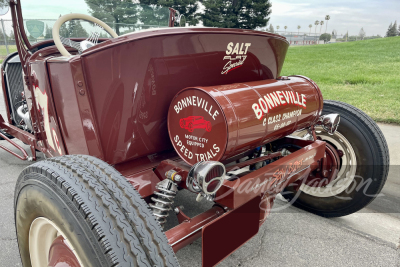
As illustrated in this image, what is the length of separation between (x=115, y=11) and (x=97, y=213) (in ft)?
8.63

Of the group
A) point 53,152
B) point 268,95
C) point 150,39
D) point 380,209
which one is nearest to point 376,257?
point 380,209

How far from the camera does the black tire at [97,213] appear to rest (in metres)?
1.10

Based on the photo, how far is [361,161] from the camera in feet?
8.29

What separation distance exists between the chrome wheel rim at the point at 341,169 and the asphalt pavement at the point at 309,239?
0.85ft

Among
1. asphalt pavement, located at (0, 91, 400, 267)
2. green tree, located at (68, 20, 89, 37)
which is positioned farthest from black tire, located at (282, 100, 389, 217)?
green tree, located at (68, 20, 89, 37)

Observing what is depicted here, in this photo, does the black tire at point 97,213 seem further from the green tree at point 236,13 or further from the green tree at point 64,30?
the green tree at point 236,13

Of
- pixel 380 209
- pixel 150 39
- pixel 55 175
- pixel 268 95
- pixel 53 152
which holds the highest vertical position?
pixel 150 39

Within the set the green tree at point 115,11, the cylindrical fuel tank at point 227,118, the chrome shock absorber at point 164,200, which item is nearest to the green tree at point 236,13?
the green tree at point 115,11

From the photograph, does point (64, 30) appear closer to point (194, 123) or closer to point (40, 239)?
point (194, 123)

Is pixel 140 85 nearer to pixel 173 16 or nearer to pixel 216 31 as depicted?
pixel 216 31

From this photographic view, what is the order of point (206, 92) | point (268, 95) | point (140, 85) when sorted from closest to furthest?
point (206, 92) < point (140, 85) < point (268, 95)

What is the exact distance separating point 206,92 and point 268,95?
1.55ft

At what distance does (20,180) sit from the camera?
4.97 ft

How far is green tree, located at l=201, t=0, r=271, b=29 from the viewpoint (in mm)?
24375
